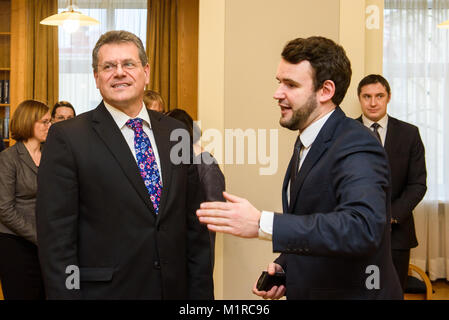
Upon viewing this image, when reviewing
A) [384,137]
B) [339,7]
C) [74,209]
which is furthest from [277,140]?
[74,209]

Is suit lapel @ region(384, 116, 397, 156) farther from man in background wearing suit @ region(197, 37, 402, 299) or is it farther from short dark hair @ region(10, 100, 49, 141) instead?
short dark hair @ region(10, 100, 49, 141)

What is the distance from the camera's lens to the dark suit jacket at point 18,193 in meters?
3.19

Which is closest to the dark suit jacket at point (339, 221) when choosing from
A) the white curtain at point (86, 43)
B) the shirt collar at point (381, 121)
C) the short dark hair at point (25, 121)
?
the shirt collar at point (381, 121)

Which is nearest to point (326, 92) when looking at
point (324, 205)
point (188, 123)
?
point (324, 205)

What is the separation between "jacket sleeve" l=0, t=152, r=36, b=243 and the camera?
3.18 meters

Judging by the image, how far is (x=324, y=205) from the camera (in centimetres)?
165

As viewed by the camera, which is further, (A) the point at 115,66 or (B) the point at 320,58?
(A) the point at 115,66

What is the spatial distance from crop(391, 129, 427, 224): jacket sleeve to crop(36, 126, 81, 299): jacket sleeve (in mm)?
2139

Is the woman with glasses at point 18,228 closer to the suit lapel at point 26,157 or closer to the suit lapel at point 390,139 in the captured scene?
the suit lapel at point 26,157

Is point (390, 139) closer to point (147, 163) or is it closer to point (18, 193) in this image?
point (147, 163)

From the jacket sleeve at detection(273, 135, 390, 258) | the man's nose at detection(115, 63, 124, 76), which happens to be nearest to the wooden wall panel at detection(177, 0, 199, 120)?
the man's nose at detection(115, 63, 124, 76)

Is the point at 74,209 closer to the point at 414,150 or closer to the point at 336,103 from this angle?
the point at 336,103

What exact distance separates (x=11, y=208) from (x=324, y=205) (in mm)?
2229

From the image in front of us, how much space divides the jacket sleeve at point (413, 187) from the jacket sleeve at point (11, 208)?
2215 millimetres
